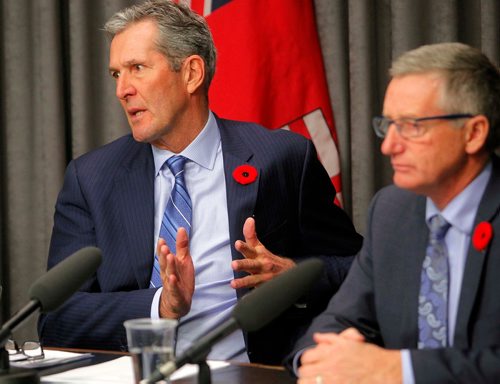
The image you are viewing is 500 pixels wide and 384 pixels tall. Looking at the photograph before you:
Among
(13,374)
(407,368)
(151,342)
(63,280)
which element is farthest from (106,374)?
(407,368)

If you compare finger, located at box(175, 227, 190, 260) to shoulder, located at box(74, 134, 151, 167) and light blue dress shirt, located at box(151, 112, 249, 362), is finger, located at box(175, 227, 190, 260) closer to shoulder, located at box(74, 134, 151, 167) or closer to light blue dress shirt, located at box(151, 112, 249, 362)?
light blue dress shirt, located at box(151, 112, 249, 362)

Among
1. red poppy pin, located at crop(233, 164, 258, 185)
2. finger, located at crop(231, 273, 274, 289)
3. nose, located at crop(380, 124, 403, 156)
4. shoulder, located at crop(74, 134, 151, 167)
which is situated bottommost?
finger, located at crop(231, 273, 274, 289)

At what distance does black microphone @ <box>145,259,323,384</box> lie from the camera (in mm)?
1483

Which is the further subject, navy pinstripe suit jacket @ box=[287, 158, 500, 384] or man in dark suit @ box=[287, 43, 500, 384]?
man in dark suit @ box=[287, 43, 500, 384]

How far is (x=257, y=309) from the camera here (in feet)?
5.04

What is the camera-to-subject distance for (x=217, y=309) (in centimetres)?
281

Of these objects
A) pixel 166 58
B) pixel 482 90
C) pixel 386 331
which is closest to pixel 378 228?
pixel 386 331

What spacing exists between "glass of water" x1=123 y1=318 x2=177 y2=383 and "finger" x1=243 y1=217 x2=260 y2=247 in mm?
993

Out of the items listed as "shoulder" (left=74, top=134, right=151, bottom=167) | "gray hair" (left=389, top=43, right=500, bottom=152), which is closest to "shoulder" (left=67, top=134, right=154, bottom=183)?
"shoulder" (left=74, top=134, right=151, bottom=167)

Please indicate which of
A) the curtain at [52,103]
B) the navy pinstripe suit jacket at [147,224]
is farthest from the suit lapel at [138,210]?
the curtain at [52,103]

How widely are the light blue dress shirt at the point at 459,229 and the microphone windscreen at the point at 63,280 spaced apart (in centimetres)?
80

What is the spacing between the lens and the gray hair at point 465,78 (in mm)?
1987

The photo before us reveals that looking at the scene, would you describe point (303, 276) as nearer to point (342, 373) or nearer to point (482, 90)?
point (342, 373)

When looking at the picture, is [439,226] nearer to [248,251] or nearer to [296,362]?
[296,362]
